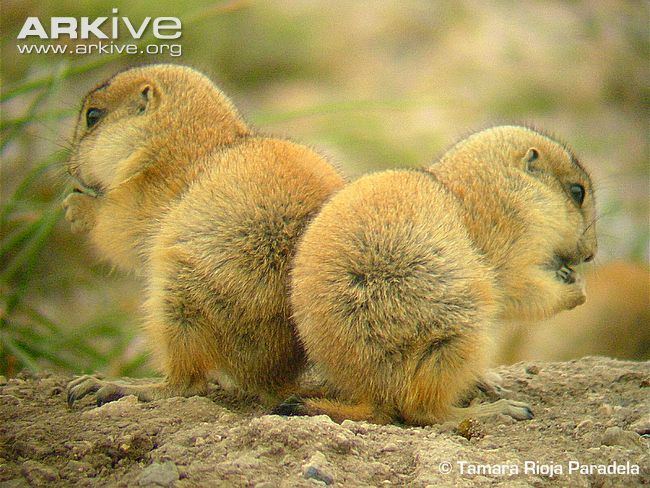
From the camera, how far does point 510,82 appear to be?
7.78 meters

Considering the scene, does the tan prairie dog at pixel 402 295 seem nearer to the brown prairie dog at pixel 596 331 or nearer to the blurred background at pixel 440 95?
the brown prairie dog at pixel 596 331

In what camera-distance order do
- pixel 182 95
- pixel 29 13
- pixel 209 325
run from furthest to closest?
pixel 29 13
pixel 182 95
pixel 209 325

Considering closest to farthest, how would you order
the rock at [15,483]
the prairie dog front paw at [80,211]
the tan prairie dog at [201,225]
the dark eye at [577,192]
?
the rock at [15,483] → the tan prairie dog at [201,225] → the dark eye at [577,192] → the prairie dog front paw at [80,211]

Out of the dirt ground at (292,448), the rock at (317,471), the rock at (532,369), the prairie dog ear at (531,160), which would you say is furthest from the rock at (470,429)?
the prairie dog ear at (531,160)

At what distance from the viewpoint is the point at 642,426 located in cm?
289

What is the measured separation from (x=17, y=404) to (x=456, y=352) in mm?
1429

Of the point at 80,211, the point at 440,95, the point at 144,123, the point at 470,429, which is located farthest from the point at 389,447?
the point at 440,95

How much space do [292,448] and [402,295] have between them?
559mm

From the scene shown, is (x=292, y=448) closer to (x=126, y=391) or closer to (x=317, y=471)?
(x=317, y=471)

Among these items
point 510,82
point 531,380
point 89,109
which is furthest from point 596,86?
point 89,109

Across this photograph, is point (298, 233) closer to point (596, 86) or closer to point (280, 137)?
point (280, 137)

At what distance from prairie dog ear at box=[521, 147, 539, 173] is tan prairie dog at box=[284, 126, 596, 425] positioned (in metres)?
0.29

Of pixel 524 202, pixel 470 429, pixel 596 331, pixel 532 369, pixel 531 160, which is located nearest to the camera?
pixel 470 429

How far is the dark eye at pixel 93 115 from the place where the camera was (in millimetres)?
3504
